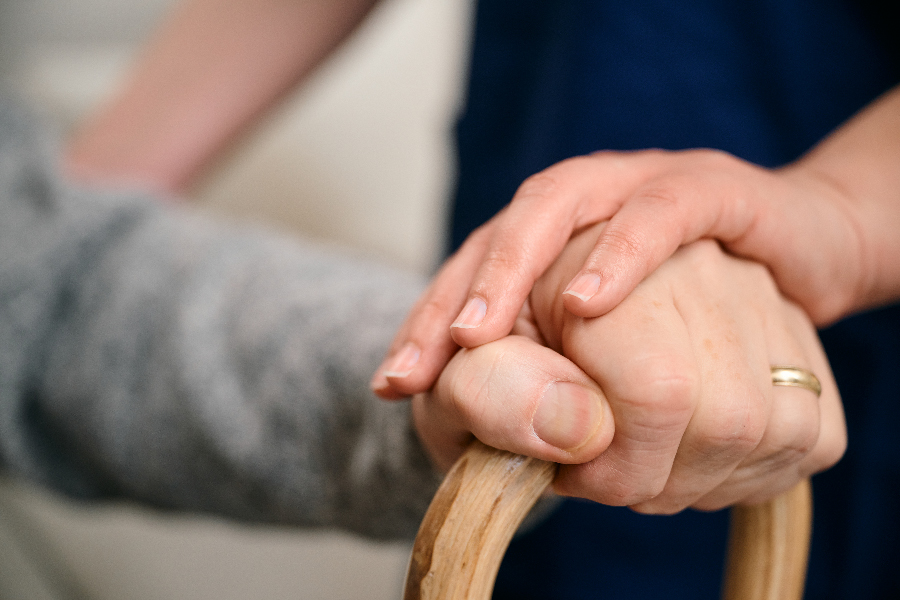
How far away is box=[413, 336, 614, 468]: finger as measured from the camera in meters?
0.16

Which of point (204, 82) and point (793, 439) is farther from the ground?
point (204, 82)


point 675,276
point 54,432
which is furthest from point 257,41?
point 675,276

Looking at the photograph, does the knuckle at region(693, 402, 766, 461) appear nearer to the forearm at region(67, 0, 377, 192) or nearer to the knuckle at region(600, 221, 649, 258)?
the knuckle at region(600, 221, 649, 258)

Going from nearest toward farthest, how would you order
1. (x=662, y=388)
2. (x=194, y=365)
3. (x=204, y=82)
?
1. (x=662, y=388)
2. (x=194, y=365)
3. (x=204, y=82)

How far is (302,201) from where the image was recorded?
3.10 ft

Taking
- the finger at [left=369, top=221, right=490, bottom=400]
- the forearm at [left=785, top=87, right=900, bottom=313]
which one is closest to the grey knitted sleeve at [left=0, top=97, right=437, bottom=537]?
the finger at [left=369, top=221, right=490, bottom=400]

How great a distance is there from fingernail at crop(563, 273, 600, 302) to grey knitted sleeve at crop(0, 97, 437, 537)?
12cm

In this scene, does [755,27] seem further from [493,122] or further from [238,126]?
[238,126]

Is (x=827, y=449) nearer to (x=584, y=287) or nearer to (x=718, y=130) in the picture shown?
(x=584, y=287)

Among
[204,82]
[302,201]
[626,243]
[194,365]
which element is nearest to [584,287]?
[626,243]

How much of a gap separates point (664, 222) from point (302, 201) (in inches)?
32.4

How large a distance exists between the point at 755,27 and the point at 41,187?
490 millimetres

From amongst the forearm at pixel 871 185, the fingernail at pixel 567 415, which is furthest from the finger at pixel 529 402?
the forearm at pixel 871 185

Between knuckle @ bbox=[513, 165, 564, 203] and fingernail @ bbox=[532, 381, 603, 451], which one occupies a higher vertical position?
knuckle @ bbox=[513, 165, 564, 203]
